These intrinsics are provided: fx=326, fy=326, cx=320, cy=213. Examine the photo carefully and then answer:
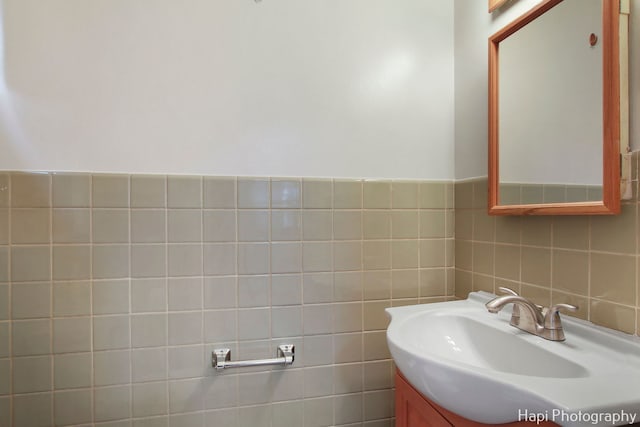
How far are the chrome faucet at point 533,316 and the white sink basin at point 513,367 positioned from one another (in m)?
0.02

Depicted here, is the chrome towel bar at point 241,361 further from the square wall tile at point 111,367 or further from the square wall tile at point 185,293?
the square wall tile at point 111,367

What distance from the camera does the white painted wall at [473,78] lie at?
122cm

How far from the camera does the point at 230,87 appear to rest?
1.21 metres

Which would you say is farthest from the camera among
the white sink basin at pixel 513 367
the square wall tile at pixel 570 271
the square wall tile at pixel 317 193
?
the square wall tile at pixel 317 193

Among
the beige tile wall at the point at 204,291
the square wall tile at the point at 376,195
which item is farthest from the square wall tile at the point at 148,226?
the square wall tile at the point at 376,195

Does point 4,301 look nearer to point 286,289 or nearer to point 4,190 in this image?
point 4,190

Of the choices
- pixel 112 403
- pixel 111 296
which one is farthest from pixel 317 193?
pixel 112 403

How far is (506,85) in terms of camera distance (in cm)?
110

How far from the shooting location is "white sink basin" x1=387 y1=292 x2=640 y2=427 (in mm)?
556

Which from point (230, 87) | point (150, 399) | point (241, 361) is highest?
point (230, 87)

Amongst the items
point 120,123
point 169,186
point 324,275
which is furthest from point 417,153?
point 120,123

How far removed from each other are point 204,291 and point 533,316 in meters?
1.05

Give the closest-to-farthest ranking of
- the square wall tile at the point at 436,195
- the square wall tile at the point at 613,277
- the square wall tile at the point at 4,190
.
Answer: the square wall tile at the point at 613,277, the square wall tile at the point at 4,190, the square wall tile at the point at 436,195

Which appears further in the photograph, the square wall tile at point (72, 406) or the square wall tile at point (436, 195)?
the square wall tile at point (436, 195)
